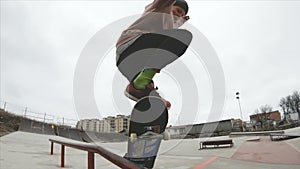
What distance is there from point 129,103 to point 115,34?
0.82 m

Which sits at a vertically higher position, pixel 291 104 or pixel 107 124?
pixel 291 104

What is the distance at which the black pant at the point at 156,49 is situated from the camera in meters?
1.54

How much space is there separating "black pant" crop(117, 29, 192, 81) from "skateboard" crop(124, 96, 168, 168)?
45 centimetres

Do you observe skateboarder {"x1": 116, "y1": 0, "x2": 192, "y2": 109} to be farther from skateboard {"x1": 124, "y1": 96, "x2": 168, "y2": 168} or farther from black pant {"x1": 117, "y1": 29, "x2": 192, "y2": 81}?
skateboard {"x1": 124, "y1": 96, "x2": 168, "y2": 168}

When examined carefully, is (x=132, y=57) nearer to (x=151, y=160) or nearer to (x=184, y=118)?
(x=184, y=118)

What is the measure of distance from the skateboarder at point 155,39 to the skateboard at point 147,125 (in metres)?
0.37

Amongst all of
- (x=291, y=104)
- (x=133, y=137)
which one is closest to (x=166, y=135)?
(x=133, y=137)

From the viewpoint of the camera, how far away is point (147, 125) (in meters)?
2.04

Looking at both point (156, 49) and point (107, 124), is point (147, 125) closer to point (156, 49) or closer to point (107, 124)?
point (107, 124)

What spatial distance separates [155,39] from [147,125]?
989 mm

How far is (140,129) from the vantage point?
6.68 feet

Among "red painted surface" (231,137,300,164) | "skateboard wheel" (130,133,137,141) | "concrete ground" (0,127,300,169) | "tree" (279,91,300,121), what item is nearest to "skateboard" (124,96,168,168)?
"skateboard wheel" (130,133,137,141)

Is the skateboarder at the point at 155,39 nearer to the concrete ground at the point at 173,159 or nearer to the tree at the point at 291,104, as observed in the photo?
the concrete ground at the point at 173,159

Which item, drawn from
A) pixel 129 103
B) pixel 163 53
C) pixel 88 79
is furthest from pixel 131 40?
pixel 129 103
